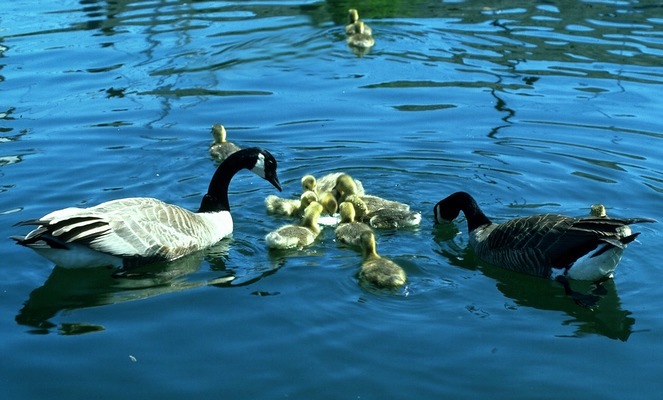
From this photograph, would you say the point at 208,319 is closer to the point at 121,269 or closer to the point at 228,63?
the point at 121,269

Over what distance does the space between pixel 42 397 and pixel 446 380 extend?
123 inches

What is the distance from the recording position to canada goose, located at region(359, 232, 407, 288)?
32.3 ft

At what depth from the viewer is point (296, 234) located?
1097 cm

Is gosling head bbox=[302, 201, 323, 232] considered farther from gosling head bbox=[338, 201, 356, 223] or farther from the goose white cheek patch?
the goose white cheek patch

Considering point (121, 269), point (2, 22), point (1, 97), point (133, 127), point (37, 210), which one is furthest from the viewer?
point (2, 22)

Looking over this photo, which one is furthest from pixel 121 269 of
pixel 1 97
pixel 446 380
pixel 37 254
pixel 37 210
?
pixel 1 97

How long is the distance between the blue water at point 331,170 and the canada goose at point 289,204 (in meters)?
0.30

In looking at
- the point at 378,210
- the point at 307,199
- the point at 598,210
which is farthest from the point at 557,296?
the point at 307,199

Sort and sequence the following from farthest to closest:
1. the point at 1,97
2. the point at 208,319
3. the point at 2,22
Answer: the point at 2,22 < the point at 1,97 < the point at 208,319

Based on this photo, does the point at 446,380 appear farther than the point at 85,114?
No

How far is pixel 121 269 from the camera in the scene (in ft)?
35.1

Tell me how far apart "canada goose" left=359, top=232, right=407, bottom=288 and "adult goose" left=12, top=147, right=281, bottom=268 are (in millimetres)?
1913

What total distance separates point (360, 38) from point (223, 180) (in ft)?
27.9

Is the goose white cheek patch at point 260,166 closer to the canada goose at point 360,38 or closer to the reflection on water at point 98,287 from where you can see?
the reflection on water at point 98,287
